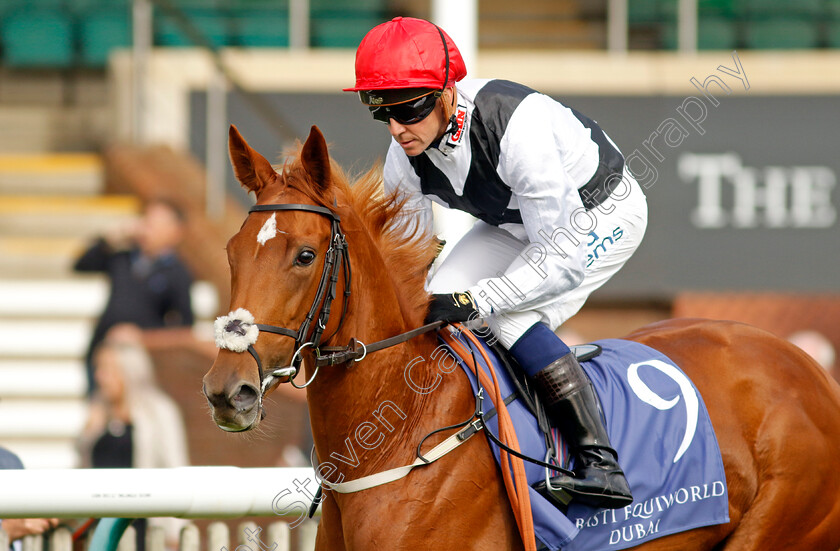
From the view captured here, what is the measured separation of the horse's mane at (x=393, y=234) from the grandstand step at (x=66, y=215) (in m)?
5.94

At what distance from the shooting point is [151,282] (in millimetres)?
6852

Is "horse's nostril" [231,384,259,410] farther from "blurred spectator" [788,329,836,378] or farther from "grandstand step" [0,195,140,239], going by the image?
"grandstand step" [0,195,140,239]

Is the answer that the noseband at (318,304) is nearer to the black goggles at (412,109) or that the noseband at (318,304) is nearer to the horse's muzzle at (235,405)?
the horse's muzzle at (235,405)

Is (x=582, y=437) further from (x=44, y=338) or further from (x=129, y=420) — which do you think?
(x=44, y=338)

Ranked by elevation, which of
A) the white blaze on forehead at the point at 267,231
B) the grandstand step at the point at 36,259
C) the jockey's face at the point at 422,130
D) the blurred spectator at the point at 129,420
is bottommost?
the blurred spectator at the point at 129,420

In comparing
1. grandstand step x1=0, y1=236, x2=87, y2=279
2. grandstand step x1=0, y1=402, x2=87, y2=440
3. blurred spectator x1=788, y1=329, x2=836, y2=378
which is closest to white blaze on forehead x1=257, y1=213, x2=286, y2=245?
grandstand step x1=0, y1=402, x2=87, y2=440

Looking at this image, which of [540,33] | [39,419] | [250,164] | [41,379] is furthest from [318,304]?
[540,33]

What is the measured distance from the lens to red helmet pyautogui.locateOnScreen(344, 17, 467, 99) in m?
2.79

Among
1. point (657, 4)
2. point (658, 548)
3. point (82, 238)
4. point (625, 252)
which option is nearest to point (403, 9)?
point (657, 4)

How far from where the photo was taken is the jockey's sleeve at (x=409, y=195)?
3.03 meters

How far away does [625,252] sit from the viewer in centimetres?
329

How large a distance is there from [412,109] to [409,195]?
0.28 meters

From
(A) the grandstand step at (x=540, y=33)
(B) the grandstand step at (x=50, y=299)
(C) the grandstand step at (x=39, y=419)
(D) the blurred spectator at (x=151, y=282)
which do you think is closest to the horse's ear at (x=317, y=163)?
(D) the blurred spectator at (x=151, y=282)

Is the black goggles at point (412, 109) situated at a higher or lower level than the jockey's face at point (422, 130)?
higher
